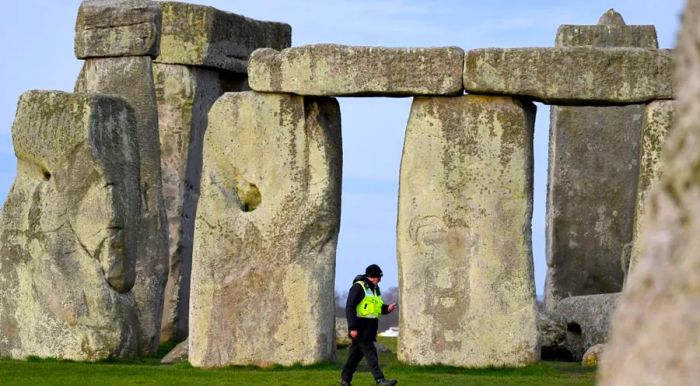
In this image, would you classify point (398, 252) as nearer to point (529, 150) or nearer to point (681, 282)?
point (529, 150)

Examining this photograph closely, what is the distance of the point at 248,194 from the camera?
16.3m

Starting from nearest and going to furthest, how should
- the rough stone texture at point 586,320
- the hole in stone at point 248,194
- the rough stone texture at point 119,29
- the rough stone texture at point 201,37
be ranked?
the hole in stone at point 248,194 → the rough stone texture at point 586,320 → the rough stone texture at point 119,29 → the rough stone texture at point 201,37

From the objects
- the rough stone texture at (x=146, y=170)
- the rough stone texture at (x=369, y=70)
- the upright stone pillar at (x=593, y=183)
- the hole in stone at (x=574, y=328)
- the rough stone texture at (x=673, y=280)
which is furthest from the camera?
the upright stone pillar at (x=593, y=183)

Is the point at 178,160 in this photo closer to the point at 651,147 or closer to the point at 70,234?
the point at 70,234

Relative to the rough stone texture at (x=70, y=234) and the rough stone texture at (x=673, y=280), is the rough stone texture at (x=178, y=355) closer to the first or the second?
the rough stone texture at (x=70, y=234)

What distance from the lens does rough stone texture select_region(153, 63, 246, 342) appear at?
2112 cm

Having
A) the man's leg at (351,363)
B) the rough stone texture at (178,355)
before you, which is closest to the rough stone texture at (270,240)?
the rough stone texture at (178,355)

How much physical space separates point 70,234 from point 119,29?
3.87 metres

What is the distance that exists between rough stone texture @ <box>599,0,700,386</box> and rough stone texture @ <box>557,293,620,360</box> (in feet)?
50.8

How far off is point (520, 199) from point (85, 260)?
4330 millimetres

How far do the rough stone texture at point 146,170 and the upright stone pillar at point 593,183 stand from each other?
6.30m

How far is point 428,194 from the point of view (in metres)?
15.9

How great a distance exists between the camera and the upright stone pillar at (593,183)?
74.5 ft

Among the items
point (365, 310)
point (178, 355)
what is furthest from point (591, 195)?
point (365, 310)
